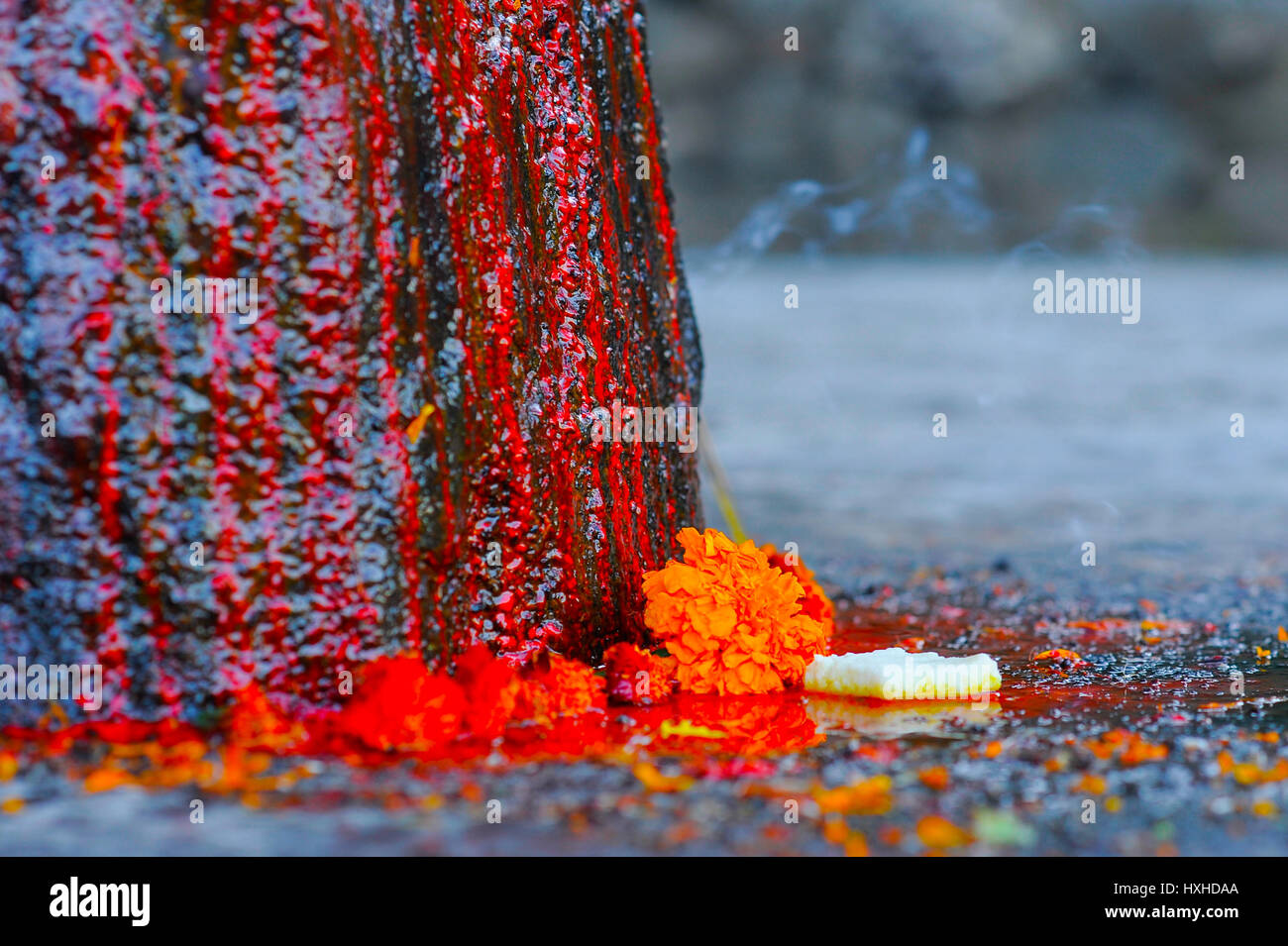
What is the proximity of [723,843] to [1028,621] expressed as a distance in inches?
105

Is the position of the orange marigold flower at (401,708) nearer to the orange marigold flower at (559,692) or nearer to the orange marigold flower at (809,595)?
the orange marigold flower at (559,692)

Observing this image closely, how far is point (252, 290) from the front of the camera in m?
2.79

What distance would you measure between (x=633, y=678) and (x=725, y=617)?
29 centimetres

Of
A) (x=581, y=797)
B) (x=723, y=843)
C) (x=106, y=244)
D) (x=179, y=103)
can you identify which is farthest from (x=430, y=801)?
(x=179, y=103)

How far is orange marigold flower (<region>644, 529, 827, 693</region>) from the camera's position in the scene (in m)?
3.29

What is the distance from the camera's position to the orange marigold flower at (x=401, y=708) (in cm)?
275

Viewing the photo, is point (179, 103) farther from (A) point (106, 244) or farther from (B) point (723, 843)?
(B) point (723, 843)

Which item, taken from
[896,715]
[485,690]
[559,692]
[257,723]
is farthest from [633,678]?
[257,723]

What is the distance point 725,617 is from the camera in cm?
330

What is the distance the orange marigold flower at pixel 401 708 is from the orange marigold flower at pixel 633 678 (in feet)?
1.55

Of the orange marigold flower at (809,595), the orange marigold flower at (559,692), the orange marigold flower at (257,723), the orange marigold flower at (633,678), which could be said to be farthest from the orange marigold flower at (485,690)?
the orange marigold flower at (809,595)

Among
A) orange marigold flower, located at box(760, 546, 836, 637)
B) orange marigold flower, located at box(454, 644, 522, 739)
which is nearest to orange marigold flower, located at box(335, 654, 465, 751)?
orange marigold flower, located at box(454, 644, 522, 739)

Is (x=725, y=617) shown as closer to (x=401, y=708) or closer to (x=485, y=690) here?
(x=485, y=690)
